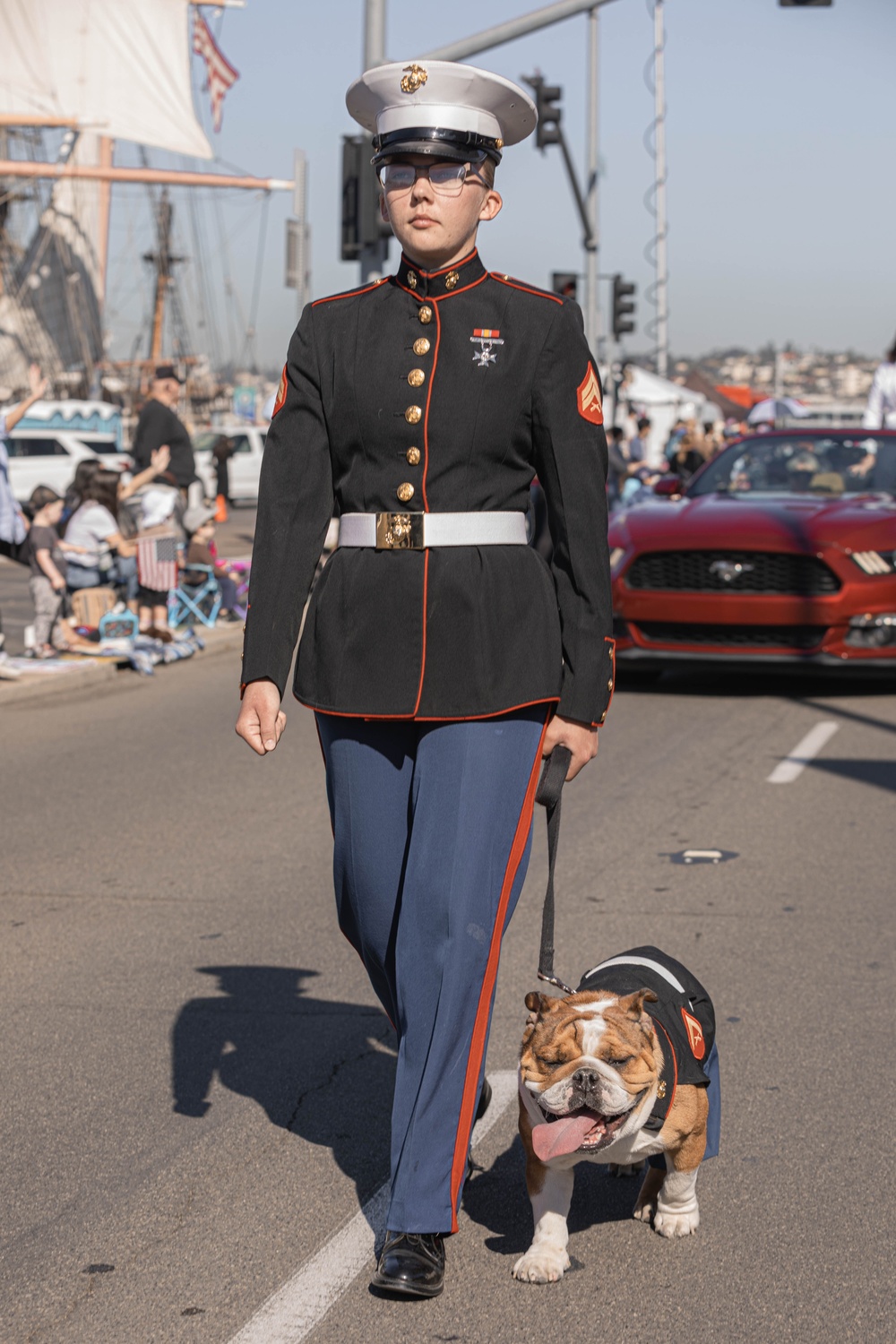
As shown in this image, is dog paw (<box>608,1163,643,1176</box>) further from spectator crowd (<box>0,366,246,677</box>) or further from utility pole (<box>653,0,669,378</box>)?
utility pole (<box>653,0,669,378</box>)

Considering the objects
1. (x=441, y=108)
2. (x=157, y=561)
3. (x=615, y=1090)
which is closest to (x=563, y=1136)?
(x=615, y=1090)

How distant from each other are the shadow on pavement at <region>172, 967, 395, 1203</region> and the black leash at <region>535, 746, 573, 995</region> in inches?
27.5

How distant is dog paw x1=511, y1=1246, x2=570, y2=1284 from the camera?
3209mm

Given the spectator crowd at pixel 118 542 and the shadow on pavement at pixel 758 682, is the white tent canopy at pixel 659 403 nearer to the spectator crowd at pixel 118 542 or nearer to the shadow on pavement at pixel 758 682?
the spectator crowd at pixel 118 542

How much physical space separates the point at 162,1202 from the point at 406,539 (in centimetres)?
148

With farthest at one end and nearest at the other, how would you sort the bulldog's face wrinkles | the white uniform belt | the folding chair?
the folding chair < the white uniform belt < the bulldog's face wrinkles

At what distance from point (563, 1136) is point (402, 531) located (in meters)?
1.11

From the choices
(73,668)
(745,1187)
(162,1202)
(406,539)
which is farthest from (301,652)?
(73,668)

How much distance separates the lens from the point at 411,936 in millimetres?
3225

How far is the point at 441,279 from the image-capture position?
326 centimetres

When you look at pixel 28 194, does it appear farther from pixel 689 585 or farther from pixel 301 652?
pixel 301 652

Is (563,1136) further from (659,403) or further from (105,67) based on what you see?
(105,67)

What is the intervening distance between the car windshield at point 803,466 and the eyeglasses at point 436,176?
391 inches

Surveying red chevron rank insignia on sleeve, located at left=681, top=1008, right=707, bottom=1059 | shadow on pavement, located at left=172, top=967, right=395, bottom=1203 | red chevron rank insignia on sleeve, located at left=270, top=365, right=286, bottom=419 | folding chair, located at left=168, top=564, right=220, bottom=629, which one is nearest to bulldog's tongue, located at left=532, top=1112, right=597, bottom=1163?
red chevron rank insignia on sleeve, located at left=681, top=1008, right=707, bottom=1059
